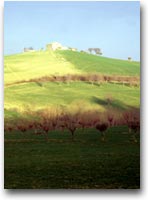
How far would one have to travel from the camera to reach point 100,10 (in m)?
4.53

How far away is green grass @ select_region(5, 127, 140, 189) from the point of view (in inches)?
176

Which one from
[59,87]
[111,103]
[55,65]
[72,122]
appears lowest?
[72,122]

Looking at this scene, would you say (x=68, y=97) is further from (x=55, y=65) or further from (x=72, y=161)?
(x=72, y=161)

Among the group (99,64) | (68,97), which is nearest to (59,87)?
(68,97)

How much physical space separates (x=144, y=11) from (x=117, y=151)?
3.58ft

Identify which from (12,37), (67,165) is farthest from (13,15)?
(67,165)

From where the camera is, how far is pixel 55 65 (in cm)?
458

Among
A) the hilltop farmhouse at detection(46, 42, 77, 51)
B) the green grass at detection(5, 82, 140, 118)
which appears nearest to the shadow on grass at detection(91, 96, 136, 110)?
the green grass at detection(5, 82, 140, 118)

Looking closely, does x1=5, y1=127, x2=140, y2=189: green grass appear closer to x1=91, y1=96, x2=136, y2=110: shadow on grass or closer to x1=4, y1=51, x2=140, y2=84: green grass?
x1=91, y1=96, x2=136, y2=110: shadow on grass

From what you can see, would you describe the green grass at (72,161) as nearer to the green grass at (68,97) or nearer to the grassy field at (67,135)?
the grassy field at (67,135)

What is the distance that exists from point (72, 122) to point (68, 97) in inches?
7.8

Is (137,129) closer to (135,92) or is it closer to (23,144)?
(135,92)

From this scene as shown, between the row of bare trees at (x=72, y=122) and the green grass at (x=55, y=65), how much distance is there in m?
0.32

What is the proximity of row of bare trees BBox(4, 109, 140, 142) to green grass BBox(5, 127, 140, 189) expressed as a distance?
0.13ft
